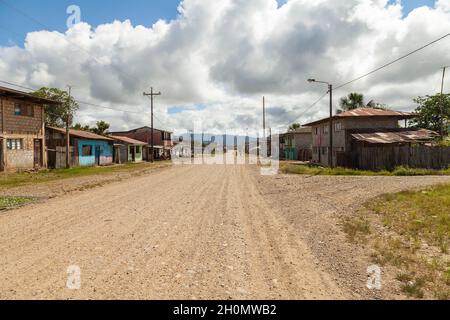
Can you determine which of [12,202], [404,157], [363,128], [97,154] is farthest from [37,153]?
[404,157]

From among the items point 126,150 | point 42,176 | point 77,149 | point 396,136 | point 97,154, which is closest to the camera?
point 42,176

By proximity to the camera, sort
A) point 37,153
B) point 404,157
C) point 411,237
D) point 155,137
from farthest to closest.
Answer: point 155,137, point 37,153, point 404,157, point 411,237

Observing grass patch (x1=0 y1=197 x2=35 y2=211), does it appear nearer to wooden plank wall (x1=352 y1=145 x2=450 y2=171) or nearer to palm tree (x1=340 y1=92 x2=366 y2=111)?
wooden plank wall (x1=352 y1=145 x2=450 y2=171)

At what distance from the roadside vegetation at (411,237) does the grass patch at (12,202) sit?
10.8 m

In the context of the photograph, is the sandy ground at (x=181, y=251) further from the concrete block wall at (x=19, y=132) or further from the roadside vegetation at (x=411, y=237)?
the concrete block wall at (x=19, y=132)

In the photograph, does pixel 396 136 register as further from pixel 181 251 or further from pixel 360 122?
pixel 181 251

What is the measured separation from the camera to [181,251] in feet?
22.0

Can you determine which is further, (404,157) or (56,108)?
(56,108)

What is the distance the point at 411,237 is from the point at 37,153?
3187 centimetres

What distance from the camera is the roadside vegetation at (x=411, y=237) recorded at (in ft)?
17.1

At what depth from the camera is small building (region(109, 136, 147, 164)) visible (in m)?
50.8

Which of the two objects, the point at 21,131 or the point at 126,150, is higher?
the point at 21,131

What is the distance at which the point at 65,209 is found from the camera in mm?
11383
